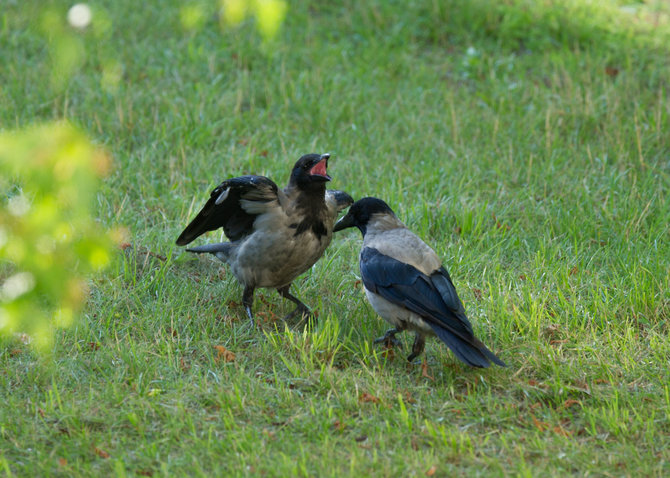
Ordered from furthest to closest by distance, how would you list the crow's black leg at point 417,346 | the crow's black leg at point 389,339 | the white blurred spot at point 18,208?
the crow's black leg at point 389,339 → the crow's black leg at point 417,346 → the white blurred spot at point 18,208

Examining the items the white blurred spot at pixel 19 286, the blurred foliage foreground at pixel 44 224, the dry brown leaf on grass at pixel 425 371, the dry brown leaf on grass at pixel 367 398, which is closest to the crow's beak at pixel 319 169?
the dry brown leaf on grass at pixel 425 371

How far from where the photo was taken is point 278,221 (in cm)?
488

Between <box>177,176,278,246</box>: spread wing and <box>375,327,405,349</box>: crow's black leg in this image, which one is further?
<box>177,176,278,246</box>: spread wing

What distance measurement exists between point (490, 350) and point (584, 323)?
669 mm

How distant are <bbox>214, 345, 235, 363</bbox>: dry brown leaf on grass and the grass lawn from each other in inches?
1.9

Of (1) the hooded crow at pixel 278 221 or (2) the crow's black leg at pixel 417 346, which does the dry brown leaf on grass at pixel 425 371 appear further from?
(1) the hooded crow at pixel 278 221

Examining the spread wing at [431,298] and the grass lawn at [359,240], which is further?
the spread wing at [431,298]

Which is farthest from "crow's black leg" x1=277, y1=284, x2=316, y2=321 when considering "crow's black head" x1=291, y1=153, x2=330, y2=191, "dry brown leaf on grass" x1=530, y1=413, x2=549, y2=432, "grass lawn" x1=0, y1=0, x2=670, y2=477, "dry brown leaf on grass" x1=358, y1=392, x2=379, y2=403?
"dry brown leaf on grass" x1=530, y1=413, x2=549, y2=432

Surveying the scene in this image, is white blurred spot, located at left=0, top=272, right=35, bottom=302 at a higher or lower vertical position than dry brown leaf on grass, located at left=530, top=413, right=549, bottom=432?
higher

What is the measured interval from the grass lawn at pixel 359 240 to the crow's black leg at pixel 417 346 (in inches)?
4.7

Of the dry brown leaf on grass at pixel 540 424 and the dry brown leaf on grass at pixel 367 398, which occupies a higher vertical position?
the dry brown leaf on grass at pixel 540 424

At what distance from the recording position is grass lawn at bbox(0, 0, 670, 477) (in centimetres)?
363

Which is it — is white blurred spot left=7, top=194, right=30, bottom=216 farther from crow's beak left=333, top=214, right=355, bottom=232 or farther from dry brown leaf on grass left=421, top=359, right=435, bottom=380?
crow's beak left=333, top=214, right=355, bottom=232

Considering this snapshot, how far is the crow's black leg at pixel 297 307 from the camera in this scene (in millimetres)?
4965
